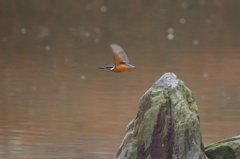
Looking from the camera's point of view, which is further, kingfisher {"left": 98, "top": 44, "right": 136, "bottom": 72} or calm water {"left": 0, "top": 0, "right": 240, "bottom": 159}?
calm water {"left": 0, "top": 0, "right": 240, "bottom": 159}

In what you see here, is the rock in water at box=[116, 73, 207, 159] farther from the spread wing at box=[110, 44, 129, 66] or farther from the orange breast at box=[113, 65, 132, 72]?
the spread wing at box=[110, 44, 129, 66]

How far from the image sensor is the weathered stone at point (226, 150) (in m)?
5.10

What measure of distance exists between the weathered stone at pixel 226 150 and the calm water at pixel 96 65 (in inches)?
52.1

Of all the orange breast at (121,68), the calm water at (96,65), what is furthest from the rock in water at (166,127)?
the calm water at (96,65)

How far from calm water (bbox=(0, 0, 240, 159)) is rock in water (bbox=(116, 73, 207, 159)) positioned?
45.5 inches

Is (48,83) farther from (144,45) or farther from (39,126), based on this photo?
(144,45)

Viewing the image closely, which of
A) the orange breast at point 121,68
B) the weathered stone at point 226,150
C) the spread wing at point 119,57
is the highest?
the spread wing at point 119,57

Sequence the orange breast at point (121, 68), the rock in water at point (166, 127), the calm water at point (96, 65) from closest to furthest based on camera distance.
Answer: the rock in water at point (166, 127), the orange breast at point (121, 68), the calm water at point (96, 65)

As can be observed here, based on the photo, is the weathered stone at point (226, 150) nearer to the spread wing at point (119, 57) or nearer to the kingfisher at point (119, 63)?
the kingfisher at point (119, 63)

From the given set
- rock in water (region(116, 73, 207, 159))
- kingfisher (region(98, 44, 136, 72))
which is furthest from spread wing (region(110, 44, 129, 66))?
rock in water (region(116, 73, 207, 159))

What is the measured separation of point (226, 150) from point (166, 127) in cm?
61

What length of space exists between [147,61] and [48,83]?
111 inches

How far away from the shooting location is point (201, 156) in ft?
16.1

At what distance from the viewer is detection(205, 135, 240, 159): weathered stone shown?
5102mm
